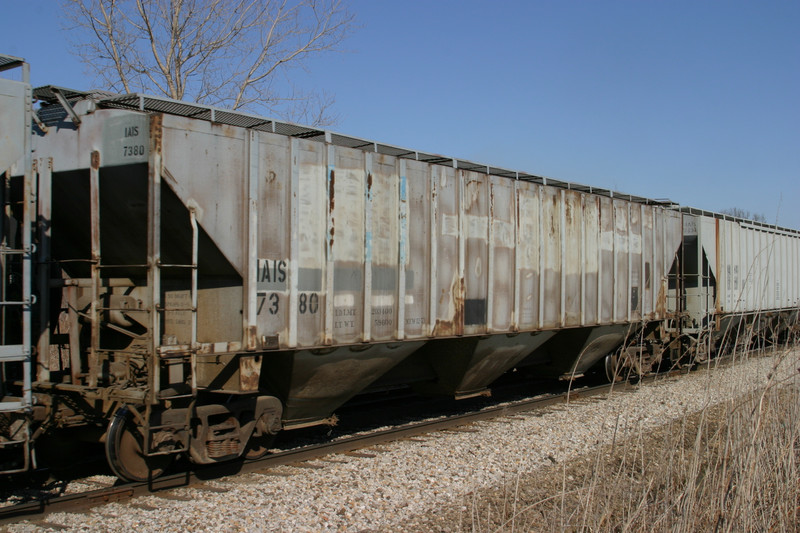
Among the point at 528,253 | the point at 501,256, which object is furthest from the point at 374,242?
the point at 528,253

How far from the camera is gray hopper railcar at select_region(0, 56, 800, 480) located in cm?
646

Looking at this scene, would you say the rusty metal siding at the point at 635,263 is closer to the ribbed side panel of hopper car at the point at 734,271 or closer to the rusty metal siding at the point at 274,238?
the ribbed side panel of hopper car at the point at 734,271

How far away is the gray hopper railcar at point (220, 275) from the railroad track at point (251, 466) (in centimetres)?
20

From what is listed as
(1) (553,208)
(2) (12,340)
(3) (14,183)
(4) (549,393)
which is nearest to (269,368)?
(2) (12,340)

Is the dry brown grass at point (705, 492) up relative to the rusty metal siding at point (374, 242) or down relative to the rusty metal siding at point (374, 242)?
down

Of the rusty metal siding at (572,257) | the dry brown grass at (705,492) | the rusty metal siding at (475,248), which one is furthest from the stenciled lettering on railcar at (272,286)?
the rusty metal siding at (572,257)

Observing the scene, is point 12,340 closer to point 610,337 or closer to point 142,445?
point 142,445

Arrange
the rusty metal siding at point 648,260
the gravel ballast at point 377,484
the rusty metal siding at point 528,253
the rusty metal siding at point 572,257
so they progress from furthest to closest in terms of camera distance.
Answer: the rusty metal siding at point 648,260
the rusty metal siding at point 572,257
the rusty metal siding at point 528,253
the gravel ballast at point 377,484

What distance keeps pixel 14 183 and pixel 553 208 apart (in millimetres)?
8055

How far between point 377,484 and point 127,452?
253 cm

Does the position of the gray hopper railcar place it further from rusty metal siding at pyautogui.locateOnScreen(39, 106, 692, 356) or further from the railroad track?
the railroad track

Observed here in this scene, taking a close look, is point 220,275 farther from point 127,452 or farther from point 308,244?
point 127,452

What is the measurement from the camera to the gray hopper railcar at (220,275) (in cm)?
646

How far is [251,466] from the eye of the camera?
24.6ft
